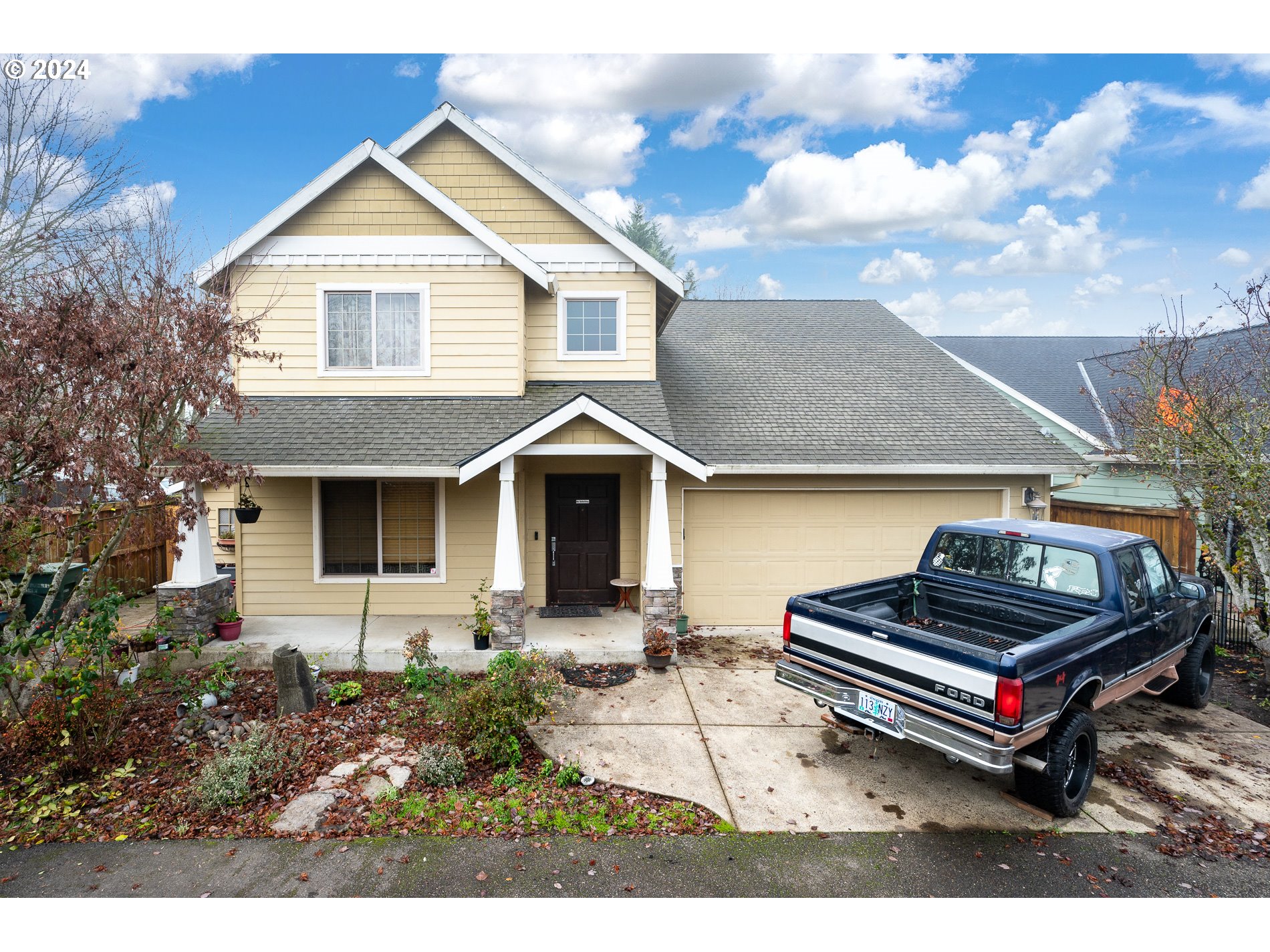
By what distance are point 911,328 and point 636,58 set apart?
9.67 metres

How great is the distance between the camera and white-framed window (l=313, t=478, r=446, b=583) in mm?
9312

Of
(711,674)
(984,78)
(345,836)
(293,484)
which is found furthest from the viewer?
(984,78)

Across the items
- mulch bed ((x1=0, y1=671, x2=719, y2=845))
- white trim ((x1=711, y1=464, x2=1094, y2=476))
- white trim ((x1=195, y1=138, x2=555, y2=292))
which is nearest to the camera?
mulch bed ((x1=0, y1=671, x2=719, y2=845))

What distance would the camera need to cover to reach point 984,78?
12141 millimetres

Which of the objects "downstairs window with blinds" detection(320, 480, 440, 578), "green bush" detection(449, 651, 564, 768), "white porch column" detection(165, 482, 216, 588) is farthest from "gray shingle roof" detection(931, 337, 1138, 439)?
"white porch column" detection(165, 482, 216, 588)

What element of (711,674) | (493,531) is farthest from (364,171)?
(711,674)

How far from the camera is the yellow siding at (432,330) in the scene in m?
9.20

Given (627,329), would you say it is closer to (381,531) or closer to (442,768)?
(381,531)

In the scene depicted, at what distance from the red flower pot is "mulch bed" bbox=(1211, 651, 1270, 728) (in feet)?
40.2

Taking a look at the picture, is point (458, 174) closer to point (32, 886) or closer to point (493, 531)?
point (493, 531)

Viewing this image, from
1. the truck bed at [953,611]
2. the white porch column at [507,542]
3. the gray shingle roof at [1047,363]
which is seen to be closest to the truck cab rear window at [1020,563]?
the truck bed at [953,611]

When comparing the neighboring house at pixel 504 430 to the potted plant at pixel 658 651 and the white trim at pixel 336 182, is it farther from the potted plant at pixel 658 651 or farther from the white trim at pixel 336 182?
the potted plant at pixel 658 651

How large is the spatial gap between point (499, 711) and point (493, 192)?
28.0ft
